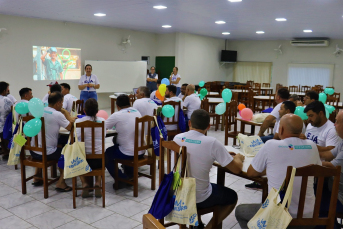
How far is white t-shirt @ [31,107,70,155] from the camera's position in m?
3.38

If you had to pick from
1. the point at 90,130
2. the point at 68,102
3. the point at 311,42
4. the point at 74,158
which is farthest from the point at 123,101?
the point at 311,42

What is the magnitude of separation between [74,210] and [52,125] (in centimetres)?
94

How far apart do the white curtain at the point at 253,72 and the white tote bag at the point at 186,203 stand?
Answer: 12705mm

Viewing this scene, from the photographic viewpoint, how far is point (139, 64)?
35.9ft

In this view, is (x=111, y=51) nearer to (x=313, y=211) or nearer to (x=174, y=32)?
(x=174, y=32)

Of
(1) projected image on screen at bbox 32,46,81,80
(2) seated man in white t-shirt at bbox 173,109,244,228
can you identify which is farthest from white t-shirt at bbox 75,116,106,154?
(1) projected image on screen at bbox 32,46,81,80

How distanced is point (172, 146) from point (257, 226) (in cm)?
77

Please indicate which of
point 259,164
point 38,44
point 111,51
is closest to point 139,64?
point 111,51

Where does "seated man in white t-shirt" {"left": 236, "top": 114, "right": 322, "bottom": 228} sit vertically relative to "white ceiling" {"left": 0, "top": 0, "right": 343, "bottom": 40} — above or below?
below

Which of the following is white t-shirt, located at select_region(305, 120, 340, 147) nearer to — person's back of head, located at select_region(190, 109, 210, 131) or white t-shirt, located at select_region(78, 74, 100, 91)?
person's back of head, located at select_region(190, 109, 210, 131)

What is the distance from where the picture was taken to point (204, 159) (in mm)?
2248

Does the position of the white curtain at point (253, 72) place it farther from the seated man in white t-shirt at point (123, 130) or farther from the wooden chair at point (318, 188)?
the wooden chair at point (318, 188)

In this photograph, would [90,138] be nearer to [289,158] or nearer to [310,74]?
[289,158]

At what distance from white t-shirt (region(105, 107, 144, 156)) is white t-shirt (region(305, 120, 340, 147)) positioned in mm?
1865
